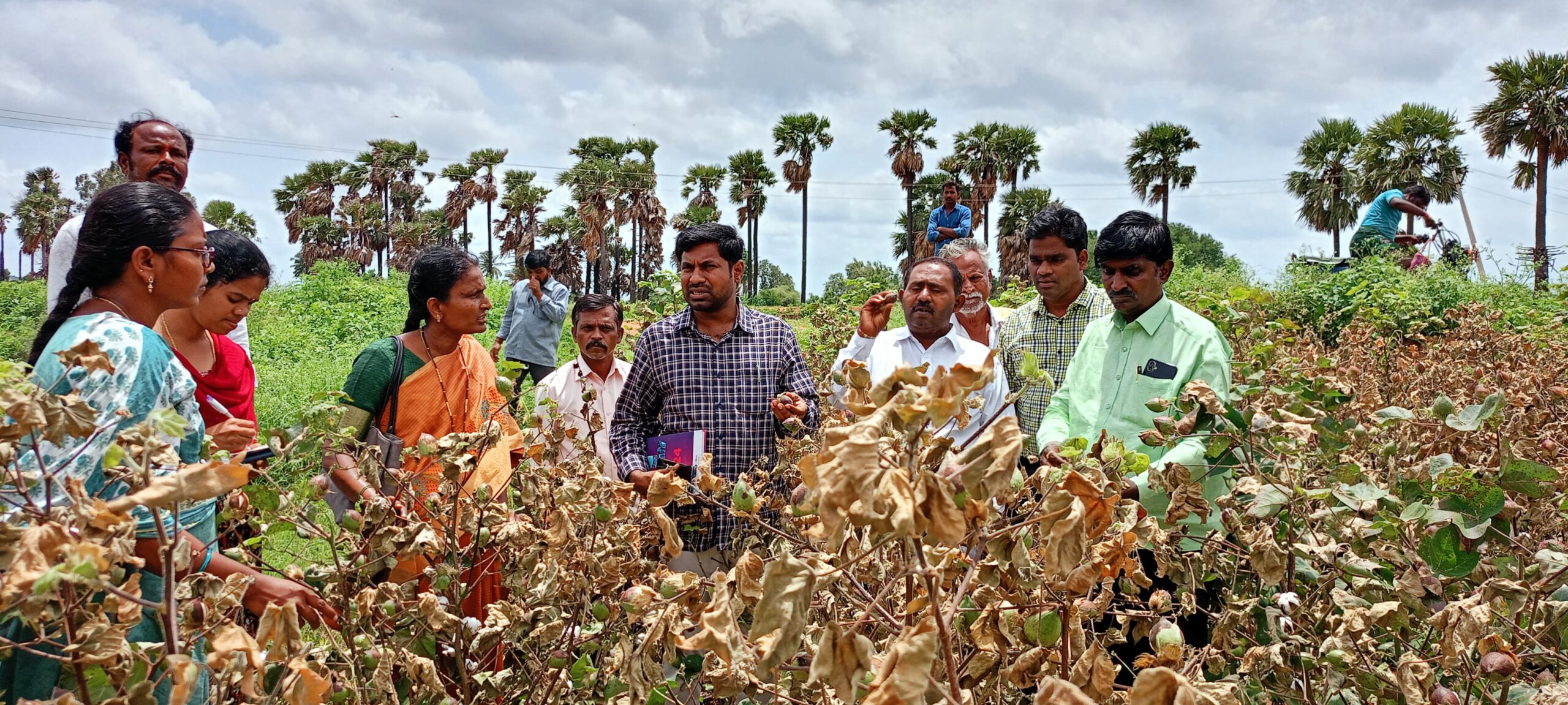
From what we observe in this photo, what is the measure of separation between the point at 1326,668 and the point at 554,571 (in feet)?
3.99

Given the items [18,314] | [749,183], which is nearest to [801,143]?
[749,183]

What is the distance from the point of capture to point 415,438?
282cm

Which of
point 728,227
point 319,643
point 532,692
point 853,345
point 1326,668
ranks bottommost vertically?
point 319,643

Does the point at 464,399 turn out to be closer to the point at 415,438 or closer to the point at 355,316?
the point at 415,438

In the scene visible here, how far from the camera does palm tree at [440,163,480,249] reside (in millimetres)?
42750

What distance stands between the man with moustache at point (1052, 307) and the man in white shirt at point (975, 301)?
0.27m

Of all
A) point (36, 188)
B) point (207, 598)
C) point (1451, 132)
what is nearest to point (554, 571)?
point (207, 598)

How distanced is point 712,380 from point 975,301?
147 centimetres

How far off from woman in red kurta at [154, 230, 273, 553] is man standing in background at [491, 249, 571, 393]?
452 cm

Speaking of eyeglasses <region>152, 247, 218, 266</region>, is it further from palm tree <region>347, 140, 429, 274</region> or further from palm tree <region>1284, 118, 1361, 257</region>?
palm tree <region>347, 140, 429, 274</region>

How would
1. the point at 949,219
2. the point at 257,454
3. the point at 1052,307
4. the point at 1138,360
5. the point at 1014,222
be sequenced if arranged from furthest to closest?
the point at 1014,222, the point at 949,219, the point at 1052,307, the point at 1138,360, the point at 257,454

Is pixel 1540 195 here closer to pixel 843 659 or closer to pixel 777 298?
pixel 843 659

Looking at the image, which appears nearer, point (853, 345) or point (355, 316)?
point (853, 345)

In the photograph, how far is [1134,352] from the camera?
8.68 feet
